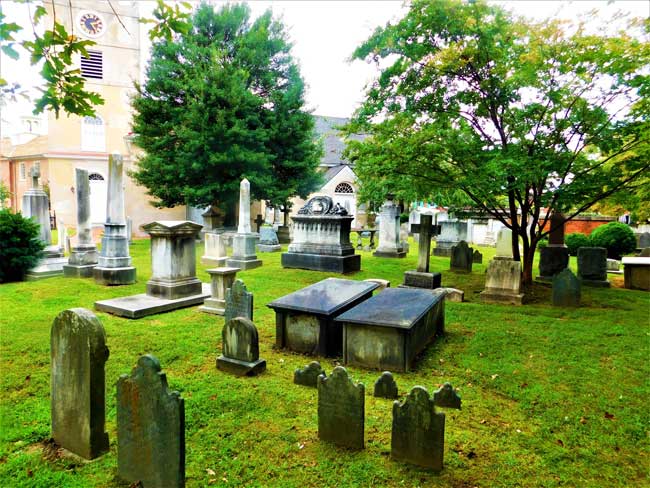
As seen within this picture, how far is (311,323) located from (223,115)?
15259 mm

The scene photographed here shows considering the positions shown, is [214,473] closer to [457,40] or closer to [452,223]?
[457,40]

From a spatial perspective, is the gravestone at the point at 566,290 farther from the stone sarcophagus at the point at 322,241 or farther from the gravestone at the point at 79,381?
the gravestone at the point at 79,381

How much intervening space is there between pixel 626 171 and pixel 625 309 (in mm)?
2834

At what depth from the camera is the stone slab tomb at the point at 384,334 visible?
16.4ft

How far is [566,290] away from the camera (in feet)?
27.8

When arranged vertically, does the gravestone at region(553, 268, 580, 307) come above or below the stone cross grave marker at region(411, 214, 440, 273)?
below

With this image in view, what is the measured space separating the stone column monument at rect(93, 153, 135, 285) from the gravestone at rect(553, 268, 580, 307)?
9.78m

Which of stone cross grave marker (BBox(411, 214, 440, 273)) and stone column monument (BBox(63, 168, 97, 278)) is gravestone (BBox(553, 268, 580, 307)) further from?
stone column monument (BBox(63, 168, 97, 278))

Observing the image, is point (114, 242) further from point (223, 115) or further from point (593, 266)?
point (593, 266)

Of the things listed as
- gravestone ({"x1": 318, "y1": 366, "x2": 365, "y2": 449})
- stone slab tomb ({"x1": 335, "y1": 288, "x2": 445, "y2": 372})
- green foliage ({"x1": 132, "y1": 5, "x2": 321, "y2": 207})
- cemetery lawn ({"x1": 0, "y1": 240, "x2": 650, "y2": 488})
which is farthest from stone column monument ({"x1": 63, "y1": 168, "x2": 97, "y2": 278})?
gravestone ({"x1": 318, "y1": 366, "x2": 365, "y2": 449})

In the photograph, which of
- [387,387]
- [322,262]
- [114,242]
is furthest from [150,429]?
[322,262]

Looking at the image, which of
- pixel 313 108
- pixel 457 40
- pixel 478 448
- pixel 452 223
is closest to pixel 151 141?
pixel 313 108

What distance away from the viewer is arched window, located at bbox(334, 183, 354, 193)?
34816 millimetres

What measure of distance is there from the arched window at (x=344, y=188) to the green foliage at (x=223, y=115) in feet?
43.0
